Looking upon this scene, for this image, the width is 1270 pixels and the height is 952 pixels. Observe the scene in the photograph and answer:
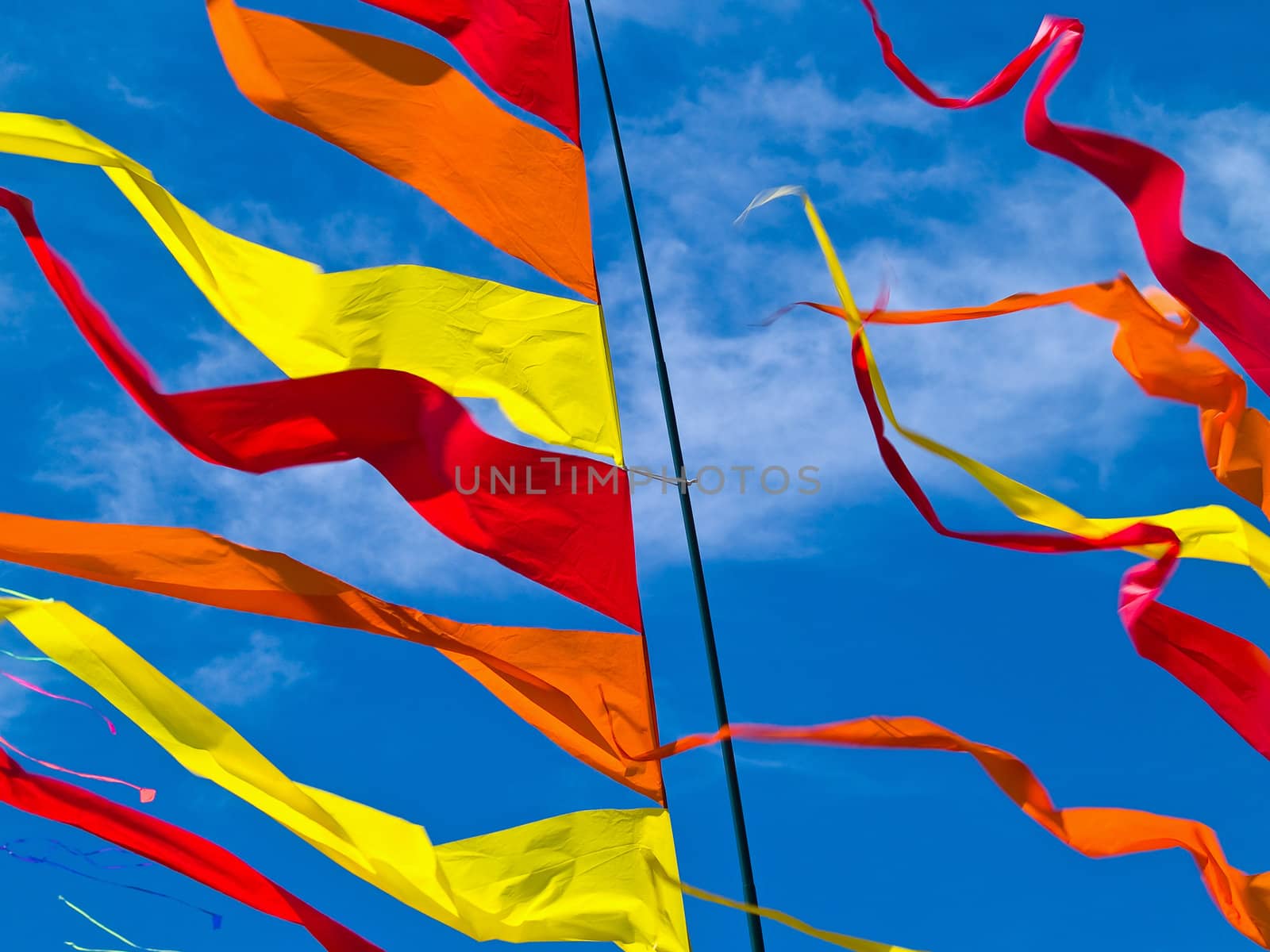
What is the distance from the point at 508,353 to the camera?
6824mm

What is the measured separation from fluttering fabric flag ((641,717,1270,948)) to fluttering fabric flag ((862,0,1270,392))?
68.8 inches

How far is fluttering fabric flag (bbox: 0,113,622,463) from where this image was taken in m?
6.53

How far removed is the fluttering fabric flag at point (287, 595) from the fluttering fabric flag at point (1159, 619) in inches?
68.3

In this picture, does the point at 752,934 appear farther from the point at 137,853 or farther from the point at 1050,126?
the point at 1050,126

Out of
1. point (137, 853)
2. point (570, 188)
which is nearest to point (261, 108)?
point (570, 188)

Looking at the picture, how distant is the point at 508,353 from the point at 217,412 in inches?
68.3

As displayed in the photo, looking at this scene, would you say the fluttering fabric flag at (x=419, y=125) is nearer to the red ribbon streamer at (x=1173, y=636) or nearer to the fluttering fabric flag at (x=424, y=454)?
the fluttering fabric flag at (x=424, y=454)

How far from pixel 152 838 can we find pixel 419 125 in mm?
4040

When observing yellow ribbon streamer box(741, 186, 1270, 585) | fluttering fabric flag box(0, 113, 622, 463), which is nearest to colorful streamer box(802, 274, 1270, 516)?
yellow ribbon streamer box(741, 186, 1270, 585)

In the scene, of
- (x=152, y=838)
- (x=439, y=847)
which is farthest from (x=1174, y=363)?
(x=152, y=838)

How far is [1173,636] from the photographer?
4.85 meters

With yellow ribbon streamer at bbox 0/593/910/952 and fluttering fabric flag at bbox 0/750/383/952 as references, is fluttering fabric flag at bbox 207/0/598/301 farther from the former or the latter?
fluttering fabric flag at bbox 0/750/383/952

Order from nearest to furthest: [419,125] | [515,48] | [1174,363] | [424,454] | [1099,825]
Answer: [1099,825] → [1174,363] → [424,454] → [419,125] → [515,48]

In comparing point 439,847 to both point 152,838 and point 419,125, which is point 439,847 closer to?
point 152,838
